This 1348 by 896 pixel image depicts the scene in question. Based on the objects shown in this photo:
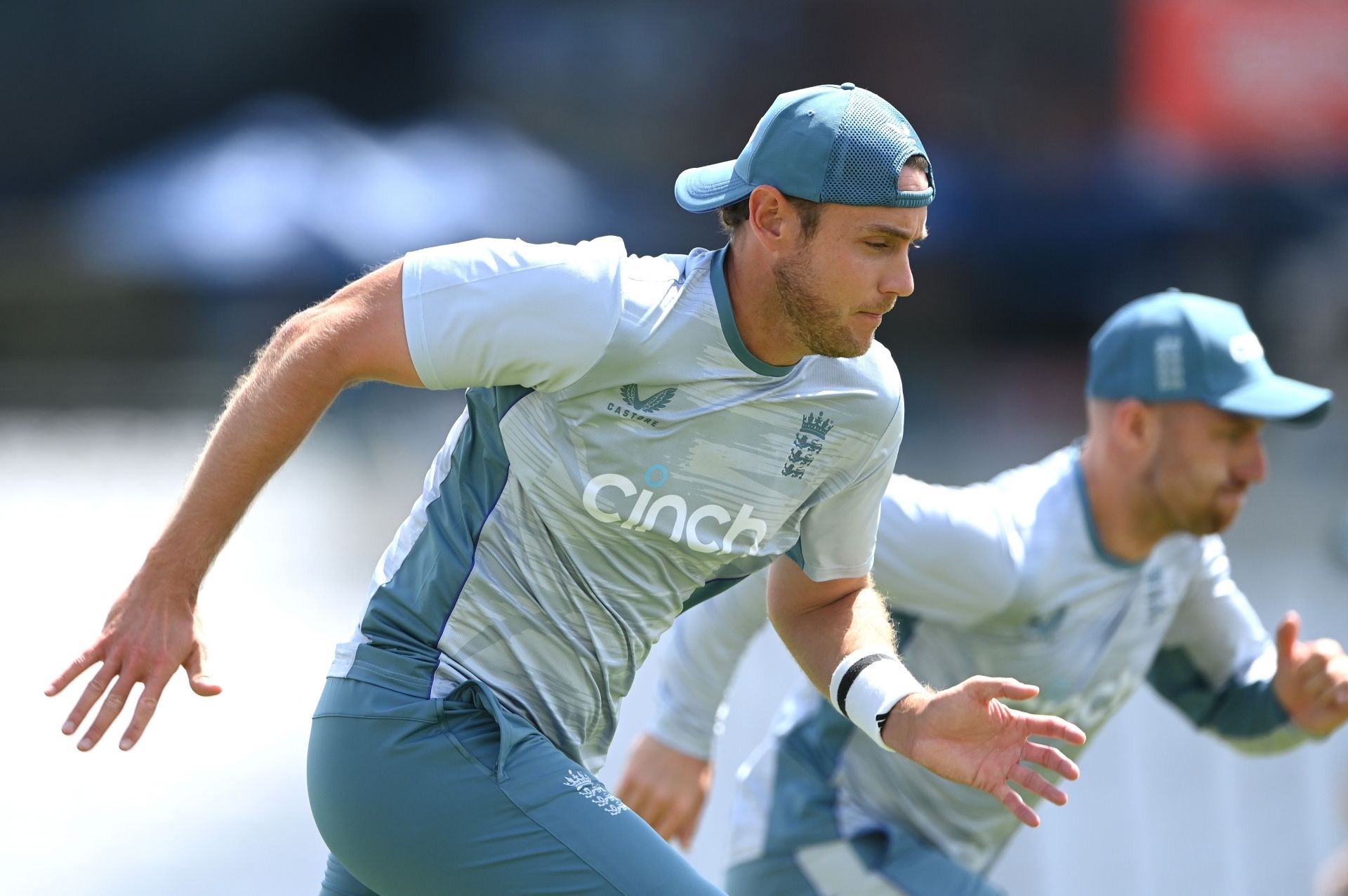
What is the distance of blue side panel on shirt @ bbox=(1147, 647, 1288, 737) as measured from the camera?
433cm

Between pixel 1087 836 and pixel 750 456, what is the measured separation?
10.1ft

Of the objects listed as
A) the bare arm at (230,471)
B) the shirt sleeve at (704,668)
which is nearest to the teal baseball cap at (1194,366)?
the shirt sleeve at (704,668)

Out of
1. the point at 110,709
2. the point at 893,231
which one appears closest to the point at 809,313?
the point at 893,231

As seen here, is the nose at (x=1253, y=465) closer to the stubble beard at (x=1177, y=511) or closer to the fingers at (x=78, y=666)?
the stubble beard at (x=1177, y=511)

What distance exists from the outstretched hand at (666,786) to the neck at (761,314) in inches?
55.6

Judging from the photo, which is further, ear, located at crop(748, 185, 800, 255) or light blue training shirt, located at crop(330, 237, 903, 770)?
ear, located at crop(748, 185, 800, 255)

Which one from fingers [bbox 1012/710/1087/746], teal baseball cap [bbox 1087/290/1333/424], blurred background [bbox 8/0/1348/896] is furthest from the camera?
blurred background [bbox 8/0/1348/896]

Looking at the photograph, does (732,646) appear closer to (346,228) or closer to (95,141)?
(346,228)

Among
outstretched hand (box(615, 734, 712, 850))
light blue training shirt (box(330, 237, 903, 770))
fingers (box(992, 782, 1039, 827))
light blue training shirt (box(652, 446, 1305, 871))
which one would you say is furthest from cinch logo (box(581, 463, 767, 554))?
outstretched hand (box(615, 734, 712, 850))

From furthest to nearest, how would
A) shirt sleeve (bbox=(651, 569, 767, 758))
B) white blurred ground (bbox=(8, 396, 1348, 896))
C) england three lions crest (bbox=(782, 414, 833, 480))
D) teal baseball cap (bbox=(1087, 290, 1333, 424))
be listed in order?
white blurred ground (bbox=(8, 396, 1348, 896)) < teal baseball cap (bbox=(1087, 290, 1333, 424)) < shirt sleeve (bbox=(651, 569, 767, 758)) < england three lions crest (bbox=(782, 414, 833, 480))

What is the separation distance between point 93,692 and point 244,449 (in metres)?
0.48

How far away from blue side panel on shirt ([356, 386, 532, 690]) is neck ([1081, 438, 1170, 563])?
1.75m

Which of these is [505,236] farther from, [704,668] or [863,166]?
[863,166]

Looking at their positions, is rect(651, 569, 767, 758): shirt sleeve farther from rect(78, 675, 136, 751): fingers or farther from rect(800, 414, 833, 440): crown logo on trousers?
rect(78, 675, 136, 751): fingers
